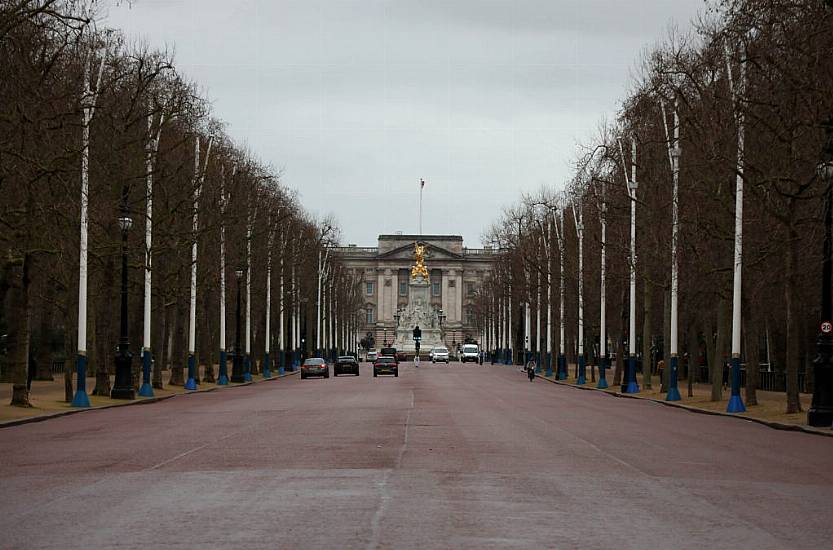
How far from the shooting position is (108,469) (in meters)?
18.9

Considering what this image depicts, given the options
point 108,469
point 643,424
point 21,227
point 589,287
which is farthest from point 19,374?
point 589,287

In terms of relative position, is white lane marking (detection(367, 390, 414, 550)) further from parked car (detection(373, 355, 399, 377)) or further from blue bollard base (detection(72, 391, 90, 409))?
parked car (detection(373, 355, 399, 377))

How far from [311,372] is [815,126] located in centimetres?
5794

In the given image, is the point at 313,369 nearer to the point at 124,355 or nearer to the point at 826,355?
the point at 124,355

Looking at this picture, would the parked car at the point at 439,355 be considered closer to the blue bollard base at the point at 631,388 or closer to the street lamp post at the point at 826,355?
the blue bollard base at the point at 631,388

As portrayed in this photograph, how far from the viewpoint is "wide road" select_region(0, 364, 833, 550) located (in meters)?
12.3

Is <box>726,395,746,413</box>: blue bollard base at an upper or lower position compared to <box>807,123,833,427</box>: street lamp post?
lower

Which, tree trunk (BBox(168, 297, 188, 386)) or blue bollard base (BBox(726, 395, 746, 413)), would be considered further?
tree trunk (BBox(168, 297, 188, 386))

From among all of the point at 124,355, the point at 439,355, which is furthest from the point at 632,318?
the point at 439,355

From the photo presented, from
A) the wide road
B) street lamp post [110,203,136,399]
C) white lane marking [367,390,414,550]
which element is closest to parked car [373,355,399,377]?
street lamp post [110,203,136,399]

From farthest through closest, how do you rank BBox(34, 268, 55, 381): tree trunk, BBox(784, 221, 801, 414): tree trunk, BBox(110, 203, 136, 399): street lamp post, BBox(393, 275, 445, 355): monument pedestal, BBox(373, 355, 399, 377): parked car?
1. BBox(393, 275, 445, 355): monument pedestal
2. BBox(373, 355, 399, 377): parked car
3. BBox(34, 268, 55, 381): tree trunk
4. BBox(110, 203, 136, 399): street lamp post
5. BBox(784, 221, 801, 414): tree trunk

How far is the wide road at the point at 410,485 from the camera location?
12.3m

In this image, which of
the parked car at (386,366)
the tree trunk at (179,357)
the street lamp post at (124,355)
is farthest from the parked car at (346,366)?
the street lamp post at (124,355)

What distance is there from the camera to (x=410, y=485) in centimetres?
1650
